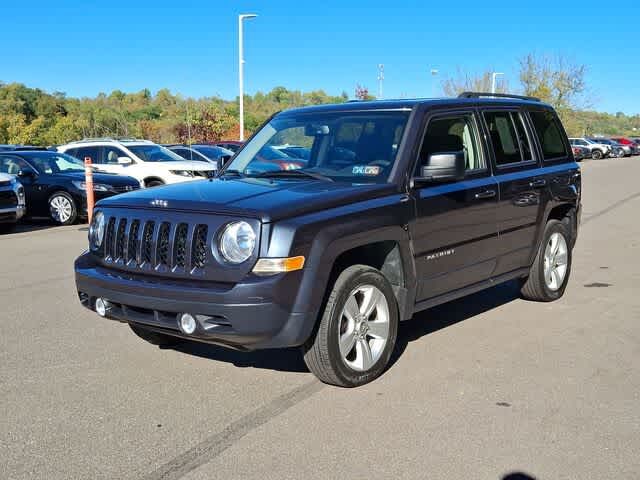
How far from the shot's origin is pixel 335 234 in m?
4.40

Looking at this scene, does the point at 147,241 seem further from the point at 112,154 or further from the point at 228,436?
the point at 112,154

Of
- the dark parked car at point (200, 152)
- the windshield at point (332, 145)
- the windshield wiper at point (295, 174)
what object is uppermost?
the windshield at point (332, 145)

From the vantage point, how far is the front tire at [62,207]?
1494 centimetres

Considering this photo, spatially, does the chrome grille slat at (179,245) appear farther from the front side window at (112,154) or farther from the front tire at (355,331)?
the front side window at (112,154)

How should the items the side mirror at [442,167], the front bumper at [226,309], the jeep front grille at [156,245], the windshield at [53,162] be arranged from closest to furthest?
the front bumper at [226,309] < the jeep front grille at [156,245] < the side mirror at [442,167] < the windshield at [53,162]

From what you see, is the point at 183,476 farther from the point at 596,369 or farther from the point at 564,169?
the point at 564,169

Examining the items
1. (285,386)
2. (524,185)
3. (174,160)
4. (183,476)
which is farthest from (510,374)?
(174,160)

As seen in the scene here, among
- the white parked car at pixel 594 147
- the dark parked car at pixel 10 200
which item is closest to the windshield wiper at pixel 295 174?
the dark parked car at pixel 10 200

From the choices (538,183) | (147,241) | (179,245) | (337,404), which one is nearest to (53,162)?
(538,183)

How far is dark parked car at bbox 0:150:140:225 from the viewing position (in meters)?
15.0

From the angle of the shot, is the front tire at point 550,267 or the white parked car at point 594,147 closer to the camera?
the front tire at point 550,267

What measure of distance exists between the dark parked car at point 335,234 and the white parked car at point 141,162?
11463mm

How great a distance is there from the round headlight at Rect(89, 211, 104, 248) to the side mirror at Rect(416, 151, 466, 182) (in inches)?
85.5

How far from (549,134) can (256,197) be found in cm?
363
